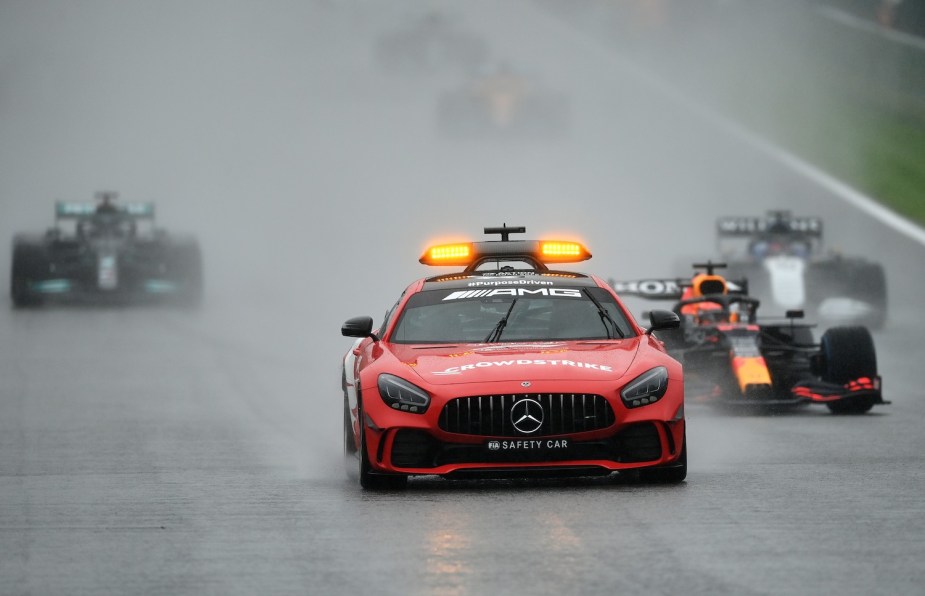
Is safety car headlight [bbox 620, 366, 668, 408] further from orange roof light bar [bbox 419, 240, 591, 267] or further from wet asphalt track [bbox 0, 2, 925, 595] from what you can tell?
orange roof light bar [bbox 419, 240, 591, 267]

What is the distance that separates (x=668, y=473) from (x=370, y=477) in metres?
1.43

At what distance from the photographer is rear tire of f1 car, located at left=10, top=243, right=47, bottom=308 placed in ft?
88.6

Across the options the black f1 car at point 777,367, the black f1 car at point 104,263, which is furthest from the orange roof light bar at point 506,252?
the black f1 car at point 104,263

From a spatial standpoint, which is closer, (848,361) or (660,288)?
(848,361)

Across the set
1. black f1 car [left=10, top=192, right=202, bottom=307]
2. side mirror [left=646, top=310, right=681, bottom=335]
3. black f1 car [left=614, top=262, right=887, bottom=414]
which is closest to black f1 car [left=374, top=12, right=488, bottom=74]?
black f1 car [left=10, top=192, right=202, bottom=307]

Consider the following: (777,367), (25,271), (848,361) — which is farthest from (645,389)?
(25,271)

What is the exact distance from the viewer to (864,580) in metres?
6.40

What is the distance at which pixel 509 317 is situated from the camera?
10328mm

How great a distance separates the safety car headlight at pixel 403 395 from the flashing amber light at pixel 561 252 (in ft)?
9.38

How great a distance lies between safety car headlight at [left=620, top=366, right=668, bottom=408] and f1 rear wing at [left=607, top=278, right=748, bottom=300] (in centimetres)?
707

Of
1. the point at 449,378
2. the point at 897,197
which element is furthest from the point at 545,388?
the point at 897,197

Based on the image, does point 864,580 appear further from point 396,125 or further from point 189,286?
point 396,125

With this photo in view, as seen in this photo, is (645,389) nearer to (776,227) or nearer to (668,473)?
(668,473)

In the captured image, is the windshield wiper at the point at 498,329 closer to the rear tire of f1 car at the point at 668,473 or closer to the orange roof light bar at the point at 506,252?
the rear tire of f1 car at the point at 668,473
